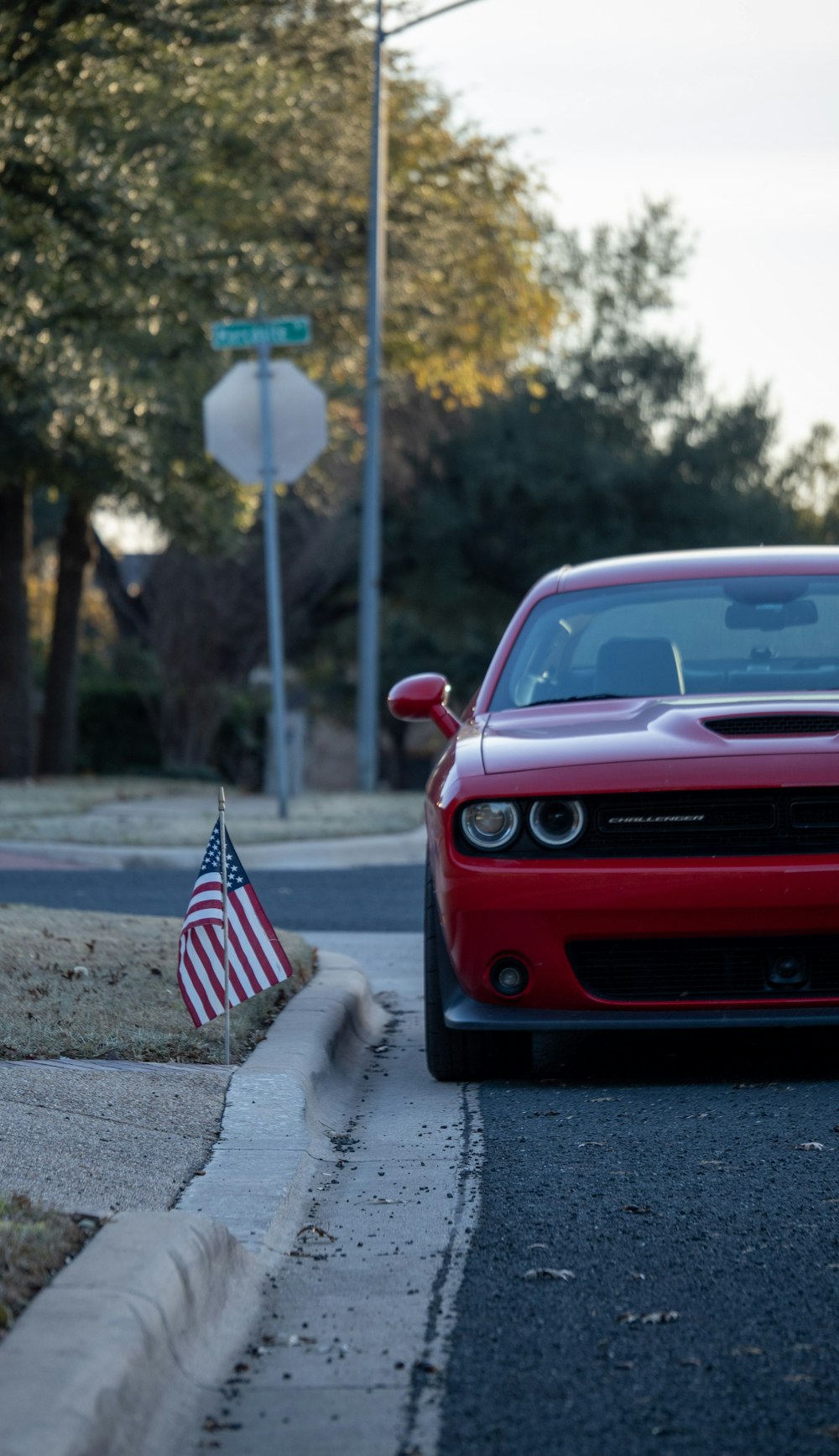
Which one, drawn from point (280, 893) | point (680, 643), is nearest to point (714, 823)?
point (680, 643)

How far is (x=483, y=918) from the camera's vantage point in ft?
17.6

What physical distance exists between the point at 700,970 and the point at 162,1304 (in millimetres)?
2516

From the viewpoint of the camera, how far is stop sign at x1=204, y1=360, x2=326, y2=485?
16.4m

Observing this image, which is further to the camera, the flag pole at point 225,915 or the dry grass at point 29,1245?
the flag pole at point 225,915

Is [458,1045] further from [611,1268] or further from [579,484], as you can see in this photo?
[579,484]

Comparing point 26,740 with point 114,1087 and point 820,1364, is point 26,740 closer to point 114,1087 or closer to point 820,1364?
point 114,1087

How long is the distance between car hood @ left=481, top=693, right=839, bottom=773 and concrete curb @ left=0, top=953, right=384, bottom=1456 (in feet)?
3.78

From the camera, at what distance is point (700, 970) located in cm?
543

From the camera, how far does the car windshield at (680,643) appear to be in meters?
6.31

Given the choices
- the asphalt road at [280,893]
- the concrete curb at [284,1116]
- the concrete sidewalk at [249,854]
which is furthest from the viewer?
the concrete sidewalk at [249,854]

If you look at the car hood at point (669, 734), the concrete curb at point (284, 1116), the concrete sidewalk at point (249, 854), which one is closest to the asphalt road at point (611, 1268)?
the concrete curb at point (284, 1116)

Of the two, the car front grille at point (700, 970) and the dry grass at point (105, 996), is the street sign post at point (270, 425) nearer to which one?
the dry grass at point (105, 996)

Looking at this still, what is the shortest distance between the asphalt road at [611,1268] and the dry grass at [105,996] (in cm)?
60

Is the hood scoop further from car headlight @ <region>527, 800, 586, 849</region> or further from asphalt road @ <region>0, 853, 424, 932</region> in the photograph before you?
asphalt road @ <region>0, 853, 424, 932</region>
